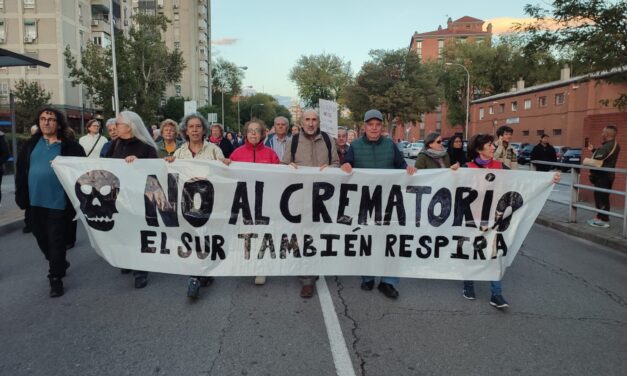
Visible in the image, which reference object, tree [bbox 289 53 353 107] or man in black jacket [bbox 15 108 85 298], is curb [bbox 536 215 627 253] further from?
tree [bbox 289 53 353 107]

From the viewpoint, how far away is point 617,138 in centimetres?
1178

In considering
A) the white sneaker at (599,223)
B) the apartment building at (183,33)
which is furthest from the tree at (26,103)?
the apartment building at (183,33)

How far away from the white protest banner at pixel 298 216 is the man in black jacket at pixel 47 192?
15 centimetres

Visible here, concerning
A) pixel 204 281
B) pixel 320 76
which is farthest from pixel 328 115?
pixel 320 76

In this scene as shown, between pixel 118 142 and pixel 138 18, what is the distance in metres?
35.9

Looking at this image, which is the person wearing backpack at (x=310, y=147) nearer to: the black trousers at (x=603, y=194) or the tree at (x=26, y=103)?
the black trousers at (x=603, y=194)

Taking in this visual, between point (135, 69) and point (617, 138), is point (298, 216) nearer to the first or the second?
point (617, 138)

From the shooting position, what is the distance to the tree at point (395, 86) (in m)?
53.0

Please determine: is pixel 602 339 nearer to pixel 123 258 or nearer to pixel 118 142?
pixel 123 258

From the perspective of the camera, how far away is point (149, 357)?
347 centimetres

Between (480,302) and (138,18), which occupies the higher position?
(138,18)

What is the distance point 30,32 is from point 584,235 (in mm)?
49313

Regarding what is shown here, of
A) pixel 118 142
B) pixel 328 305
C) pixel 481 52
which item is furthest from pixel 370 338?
pixel 481 52

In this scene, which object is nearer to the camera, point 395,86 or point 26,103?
point 26,103
